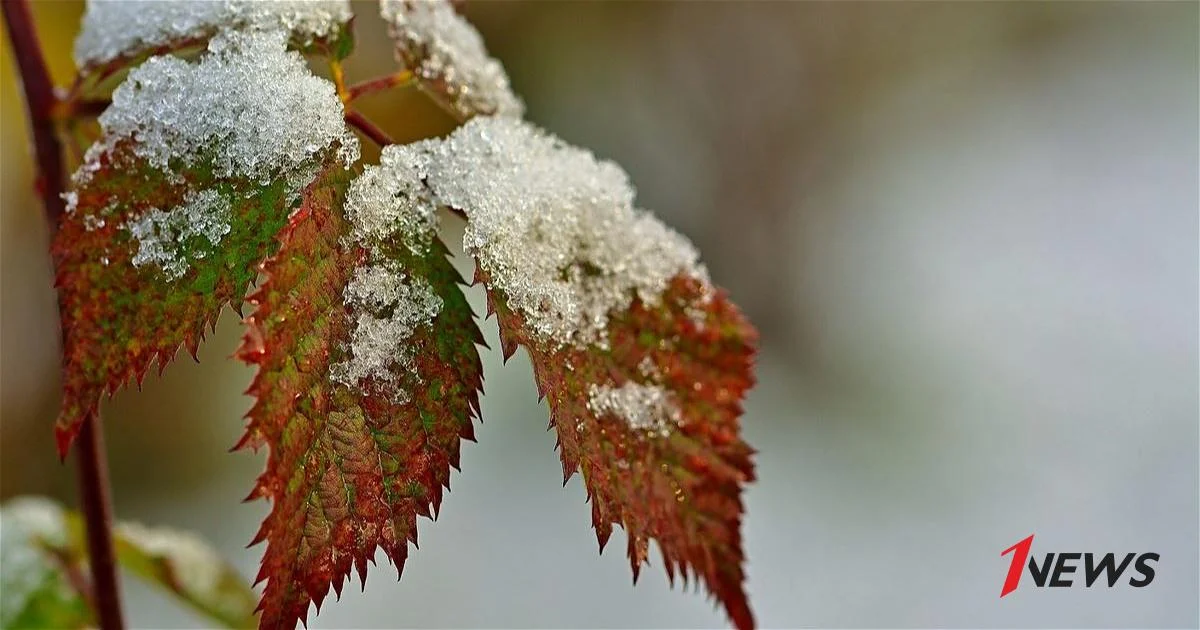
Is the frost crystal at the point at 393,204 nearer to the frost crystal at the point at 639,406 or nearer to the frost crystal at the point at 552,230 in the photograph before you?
the frost crystal at the point at 552,230

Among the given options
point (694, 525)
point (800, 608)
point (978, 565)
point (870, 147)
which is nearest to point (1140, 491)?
point (978, 565)

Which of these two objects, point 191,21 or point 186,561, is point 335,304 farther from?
point 186,561

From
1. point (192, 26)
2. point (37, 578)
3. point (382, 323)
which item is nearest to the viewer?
point (382, 323)

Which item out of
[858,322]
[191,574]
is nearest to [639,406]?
[191,574]

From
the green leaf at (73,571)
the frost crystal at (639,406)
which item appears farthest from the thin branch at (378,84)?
the green leaf at (73,571)

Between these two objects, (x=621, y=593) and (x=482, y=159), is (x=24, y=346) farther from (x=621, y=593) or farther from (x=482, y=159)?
(x=482, y=159)

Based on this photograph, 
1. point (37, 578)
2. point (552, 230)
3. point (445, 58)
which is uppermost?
point (445, 58)
